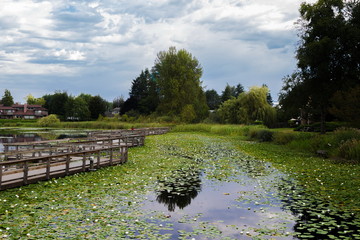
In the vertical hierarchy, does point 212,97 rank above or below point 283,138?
above

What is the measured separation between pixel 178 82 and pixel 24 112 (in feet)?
334

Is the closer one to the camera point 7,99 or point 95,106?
point 95,106

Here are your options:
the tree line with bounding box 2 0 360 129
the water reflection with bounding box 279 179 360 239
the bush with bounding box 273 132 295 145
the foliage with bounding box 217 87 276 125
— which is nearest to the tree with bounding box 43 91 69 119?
the tree line with bounding box 2 0 360 129

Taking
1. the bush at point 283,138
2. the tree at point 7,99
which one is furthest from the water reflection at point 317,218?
the tree at point 7,99

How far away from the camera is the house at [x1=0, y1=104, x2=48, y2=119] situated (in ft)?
487

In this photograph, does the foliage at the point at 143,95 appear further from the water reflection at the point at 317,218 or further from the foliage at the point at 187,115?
the water reflection at the point at 317,218

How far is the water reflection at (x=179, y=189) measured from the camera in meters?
11.5

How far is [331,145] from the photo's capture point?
85.9ft

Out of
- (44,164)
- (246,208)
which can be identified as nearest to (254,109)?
(44,164)

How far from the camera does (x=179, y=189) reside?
13383mm

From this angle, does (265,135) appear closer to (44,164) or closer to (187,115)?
(44,164)

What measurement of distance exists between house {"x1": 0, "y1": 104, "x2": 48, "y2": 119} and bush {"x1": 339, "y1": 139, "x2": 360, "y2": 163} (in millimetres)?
146344

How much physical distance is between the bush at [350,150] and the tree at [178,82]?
56.0 metres

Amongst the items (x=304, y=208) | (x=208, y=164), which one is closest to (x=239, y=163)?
(x=208, y=164)
